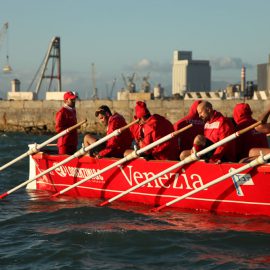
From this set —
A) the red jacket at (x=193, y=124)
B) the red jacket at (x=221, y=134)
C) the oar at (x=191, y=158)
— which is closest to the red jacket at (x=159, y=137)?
the red jacket at (x=193, y=124)

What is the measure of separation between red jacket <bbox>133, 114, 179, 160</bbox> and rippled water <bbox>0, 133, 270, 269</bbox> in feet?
3.88

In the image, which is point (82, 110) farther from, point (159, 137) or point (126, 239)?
point (126, 239)

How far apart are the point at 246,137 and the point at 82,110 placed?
30.4 m

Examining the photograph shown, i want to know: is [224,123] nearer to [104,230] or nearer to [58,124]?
[104,230]

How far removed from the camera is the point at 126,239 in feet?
38.7

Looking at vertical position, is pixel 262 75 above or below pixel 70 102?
above

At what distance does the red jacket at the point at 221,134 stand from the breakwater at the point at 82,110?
26.0 meters

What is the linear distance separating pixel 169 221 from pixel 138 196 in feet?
6.37

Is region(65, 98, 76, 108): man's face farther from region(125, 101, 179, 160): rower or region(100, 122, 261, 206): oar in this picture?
region(100, 122, 261, 206): oar

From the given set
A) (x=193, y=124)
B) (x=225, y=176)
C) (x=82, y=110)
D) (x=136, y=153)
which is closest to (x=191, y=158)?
(x=225, y=176)

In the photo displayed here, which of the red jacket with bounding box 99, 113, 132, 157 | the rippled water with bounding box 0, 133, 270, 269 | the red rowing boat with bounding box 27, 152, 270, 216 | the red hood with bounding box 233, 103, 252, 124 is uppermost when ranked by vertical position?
the red hood with bounding box 233, 103, 252, 124

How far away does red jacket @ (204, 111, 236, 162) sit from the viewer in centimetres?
1334

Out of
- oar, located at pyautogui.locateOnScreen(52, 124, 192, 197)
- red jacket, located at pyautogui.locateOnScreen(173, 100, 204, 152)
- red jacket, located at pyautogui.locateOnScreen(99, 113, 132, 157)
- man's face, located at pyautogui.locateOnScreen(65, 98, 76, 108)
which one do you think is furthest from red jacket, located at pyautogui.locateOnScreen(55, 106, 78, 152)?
red jacket, located at pyautogui.locateOnScreen(173, 100, 204, 152)

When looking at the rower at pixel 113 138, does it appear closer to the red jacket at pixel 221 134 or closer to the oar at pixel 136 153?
the oar at pixel 136 153
